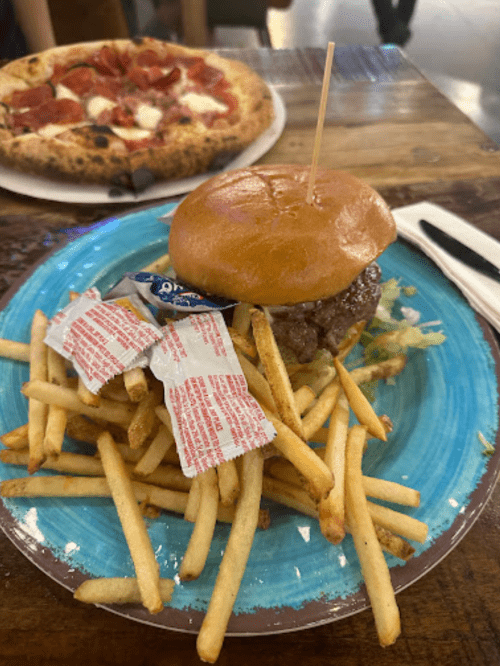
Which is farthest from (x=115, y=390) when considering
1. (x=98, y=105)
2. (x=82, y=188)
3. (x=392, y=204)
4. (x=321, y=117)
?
(x=98, y=105)

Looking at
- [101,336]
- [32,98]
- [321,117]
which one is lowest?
[101,336]

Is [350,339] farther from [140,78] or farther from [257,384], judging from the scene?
[140,78]

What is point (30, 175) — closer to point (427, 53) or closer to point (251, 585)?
point (251, 585)

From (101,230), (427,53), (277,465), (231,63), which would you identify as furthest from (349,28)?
(277,465)

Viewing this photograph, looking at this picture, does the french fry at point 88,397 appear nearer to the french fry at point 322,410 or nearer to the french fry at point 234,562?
the french fry at point 234,562

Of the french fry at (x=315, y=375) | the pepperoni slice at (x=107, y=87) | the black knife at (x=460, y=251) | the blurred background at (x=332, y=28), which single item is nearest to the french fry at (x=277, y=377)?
the french fry at (x=315, y=375)
